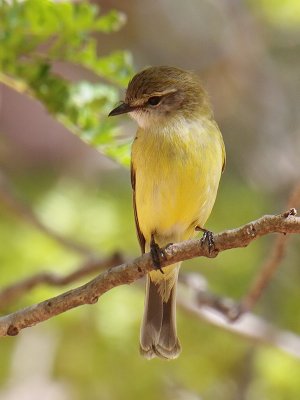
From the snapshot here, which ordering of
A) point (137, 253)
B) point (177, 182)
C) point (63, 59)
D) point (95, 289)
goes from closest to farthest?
point (95, 289), point (177, 182), point (63, 59), point (137, 253)

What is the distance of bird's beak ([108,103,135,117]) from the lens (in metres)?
3.85

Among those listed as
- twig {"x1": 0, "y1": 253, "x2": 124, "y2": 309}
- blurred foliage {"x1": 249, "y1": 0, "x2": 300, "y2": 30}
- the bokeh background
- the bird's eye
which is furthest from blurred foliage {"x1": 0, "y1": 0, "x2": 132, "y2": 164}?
blurred foliage {"x1": 249, "y1": 0, "x2": 300, "y2": 30}

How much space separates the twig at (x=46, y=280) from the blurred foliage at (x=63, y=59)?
73 centimetres

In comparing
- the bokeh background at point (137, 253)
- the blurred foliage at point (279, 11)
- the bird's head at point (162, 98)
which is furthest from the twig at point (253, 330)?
the blurred foliage at point (279, 11)

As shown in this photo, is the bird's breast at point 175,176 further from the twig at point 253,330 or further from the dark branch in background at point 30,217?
the dark branch in background at point 30,217

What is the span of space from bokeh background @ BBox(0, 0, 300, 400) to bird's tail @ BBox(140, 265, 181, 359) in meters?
0.24

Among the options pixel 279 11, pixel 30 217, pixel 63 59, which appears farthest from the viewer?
pixel 279 11

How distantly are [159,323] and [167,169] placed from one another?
2.98 feet

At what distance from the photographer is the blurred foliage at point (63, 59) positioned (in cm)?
358

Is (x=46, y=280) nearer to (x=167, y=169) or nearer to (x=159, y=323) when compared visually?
(x=159, y=323)

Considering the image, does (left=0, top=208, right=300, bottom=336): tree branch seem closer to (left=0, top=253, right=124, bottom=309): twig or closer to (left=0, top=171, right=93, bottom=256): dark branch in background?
(left=0, top=253, right=124, bottom=309): twig

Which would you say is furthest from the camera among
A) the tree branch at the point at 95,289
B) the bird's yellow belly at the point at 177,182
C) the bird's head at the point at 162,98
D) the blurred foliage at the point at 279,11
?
the blurred foliage at the point at 279,11

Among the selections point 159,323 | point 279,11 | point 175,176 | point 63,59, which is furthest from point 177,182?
point 279,11

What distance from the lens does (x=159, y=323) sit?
4.20 meters
